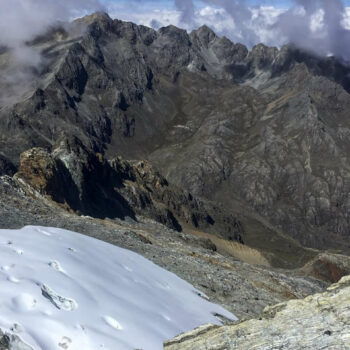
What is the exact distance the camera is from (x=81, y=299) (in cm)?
1894

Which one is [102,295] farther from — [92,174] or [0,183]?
[92,174]

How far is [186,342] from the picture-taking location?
54.9 feet

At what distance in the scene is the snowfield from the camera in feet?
53.6

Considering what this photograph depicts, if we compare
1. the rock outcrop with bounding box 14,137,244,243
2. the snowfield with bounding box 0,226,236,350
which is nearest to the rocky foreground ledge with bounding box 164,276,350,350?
the snowfield with bounding box 0,226,236,350

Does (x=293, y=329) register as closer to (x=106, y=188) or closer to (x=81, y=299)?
(x=81, y=299)

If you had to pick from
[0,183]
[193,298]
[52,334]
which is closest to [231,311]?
[193,298]

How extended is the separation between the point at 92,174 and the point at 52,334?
8966cm

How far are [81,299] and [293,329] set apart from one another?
7877mm

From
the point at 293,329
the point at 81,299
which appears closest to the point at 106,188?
the point at 81,299

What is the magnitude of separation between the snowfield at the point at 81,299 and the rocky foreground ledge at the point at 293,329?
2489 mm

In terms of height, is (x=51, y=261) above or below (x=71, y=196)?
above

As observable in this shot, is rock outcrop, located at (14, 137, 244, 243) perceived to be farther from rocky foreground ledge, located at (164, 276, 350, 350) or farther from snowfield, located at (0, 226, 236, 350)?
rocky foreground ledge, located at (164, 276, 350, 350)

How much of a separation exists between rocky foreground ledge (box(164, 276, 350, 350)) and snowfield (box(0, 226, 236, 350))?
8.16ft

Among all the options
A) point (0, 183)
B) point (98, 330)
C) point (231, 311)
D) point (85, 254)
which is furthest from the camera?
point (0, 183)
